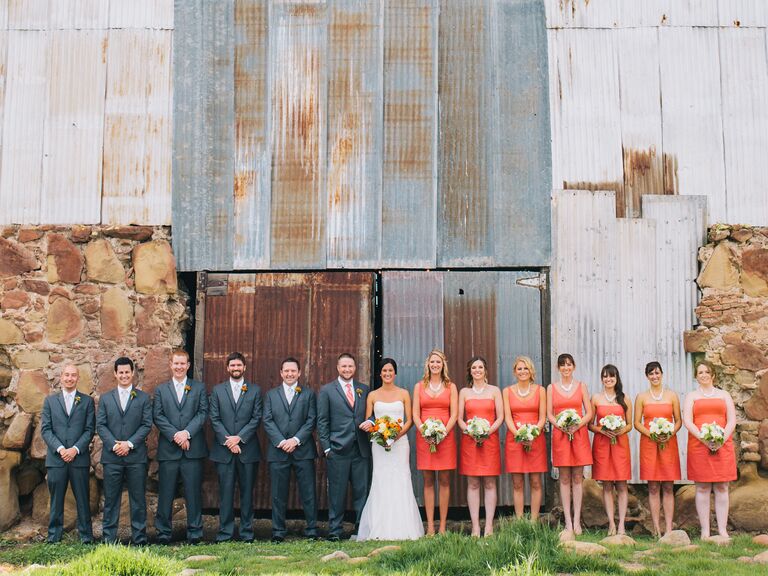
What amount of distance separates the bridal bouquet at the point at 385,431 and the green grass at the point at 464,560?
1.29 m

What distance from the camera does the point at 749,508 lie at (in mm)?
9344

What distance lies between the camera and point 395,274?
10.0 meters

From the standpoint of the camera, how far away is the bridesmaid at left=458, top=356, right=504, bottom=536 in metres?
8.97

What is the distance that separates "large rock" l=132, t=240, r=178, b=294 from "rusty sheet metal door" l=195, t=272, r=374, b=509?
349mm

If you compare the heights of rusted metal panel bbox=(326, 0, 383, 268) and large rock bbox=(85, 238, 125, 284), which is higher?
rusted metal panel bbox=(326, 0, 383, 268)

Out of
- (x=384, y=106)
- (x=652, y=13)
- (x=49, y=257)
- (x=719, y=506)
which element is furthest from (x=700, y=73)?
(x=49, y=257)

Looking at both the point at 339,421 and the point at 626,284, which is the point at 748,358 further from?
the point at 339,421

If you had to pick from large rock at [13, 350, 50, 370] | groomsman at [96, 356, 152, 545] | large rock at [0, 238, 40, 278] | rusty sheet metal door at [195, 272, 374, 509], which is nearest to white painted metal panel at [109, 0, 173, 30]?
large rock at [0, 238, 40, 278]

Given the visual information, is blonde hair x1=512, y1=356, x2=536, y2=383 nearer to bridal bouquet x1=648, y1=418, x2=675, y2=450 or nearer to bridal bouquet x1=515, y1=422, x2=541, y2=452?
bridal bouquet x1=515, y1=422, x2=541, y2=452

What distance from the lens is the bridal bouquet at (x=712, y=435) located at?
8548mm

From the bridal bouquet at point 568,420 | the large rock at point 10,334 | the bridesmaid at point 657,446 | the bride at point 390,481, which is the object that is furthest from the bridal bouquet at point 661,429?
the large rock at point 10,334

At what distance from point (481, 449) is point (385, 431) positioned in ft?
3.23

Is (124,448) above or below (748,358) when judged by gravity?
below

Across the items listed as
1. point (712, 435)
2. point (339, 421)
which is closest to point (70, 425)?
point (339, 421)
